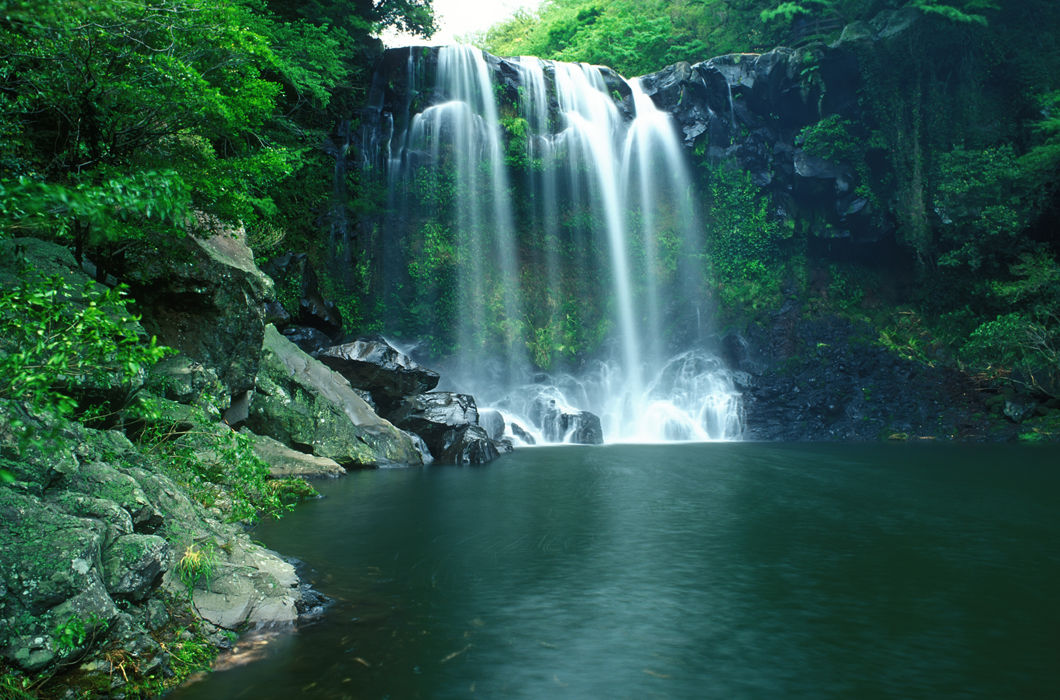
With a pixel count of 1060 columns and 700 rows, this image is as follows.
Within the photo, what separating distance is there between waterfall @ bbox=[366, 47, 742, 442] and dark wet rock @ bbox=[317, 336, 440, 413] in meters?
5.98


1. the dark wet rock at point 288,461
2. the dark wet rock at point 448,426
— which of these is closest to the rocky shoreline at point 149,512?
the dark wet rock at point 288,461

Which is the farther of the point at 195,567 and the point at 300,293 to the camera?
the point at 300,293

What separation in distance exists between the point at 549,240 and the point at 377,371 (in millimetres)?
11947

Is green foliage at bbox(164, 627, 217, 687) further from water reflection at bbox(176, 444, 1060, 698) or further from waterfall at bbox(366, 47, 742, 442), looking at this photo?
waterfall at bbox(366, 47, 742, 442)

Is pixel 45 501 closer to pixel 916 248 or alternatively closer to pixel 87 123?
pixel 87 123

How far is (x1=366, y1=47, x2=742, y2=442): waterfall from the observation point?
82.7 feet

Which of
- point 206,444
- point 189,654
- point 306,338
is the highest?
point 306,338

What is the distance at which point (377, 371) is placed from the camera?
17828mm

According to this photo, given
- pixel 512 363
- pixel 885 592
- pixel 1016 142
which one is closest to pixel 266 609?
pixel 885 592

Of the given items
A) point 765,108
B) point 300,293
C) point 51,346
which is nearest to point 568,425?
point 300,293

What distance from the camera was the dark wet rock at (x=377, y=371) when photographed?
1758cm

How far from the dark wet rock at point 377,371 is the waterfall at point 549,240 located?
5.98m

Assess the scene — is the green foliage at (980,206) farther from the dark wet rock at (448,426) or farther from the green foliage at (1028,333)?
the dark wet rock at (448,426)

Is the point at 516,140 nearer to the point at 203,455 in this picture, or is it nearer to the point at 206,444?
the point at 203,455
